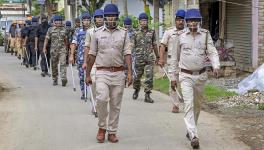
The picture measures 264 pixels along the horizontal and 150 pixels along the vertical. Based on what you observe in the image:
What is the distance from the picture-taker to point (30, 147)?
28.2 ft

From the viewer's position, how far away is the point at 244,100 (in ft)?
42.8

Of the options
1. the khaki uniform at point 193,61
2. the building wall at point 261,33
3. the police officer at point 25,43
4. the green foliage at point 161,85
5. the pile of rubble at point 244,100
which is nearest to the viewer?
the khaki uniform at point 193,61

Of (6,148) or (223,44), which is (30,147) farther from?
Answer: (223,44)

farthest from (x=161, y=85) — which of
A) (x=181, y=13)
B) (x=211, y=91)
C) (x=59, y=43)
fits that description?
(x=181, y=13)

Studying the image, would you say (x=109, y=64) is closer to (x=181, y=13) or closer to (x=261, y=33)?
(x=181, y=13)

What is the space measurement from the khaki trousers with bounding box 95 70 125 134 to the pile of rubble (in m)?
4.31

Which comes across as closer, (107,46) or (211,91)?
(107,46)

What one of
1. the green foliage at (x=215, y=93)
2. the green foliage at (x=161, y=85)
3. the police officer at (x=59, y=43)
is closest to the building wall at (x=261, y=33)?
the green foliage at (x=161, y=85)

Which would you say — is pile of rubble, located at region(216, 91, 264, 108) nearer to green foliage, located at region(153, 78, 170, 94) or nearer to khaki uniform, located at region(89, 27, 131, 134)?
green foliage, located at region(153, 78, 170, 94)

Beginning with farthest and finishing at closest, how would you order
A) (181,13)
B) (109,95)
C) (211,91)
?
(211,91) → (181,13) → (109,95)

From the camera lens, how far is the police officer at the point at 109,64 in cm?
874

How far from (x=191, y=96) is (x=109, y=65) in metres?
1.30

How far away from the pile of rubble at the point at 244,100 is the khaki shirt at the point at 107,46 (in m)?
4.47

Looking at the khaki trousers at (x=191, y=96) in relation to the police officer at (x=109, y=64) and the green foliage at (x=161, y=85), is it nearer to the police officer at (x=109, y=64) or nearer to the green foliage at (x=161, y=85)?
the police officer at (x=109, y=64)
